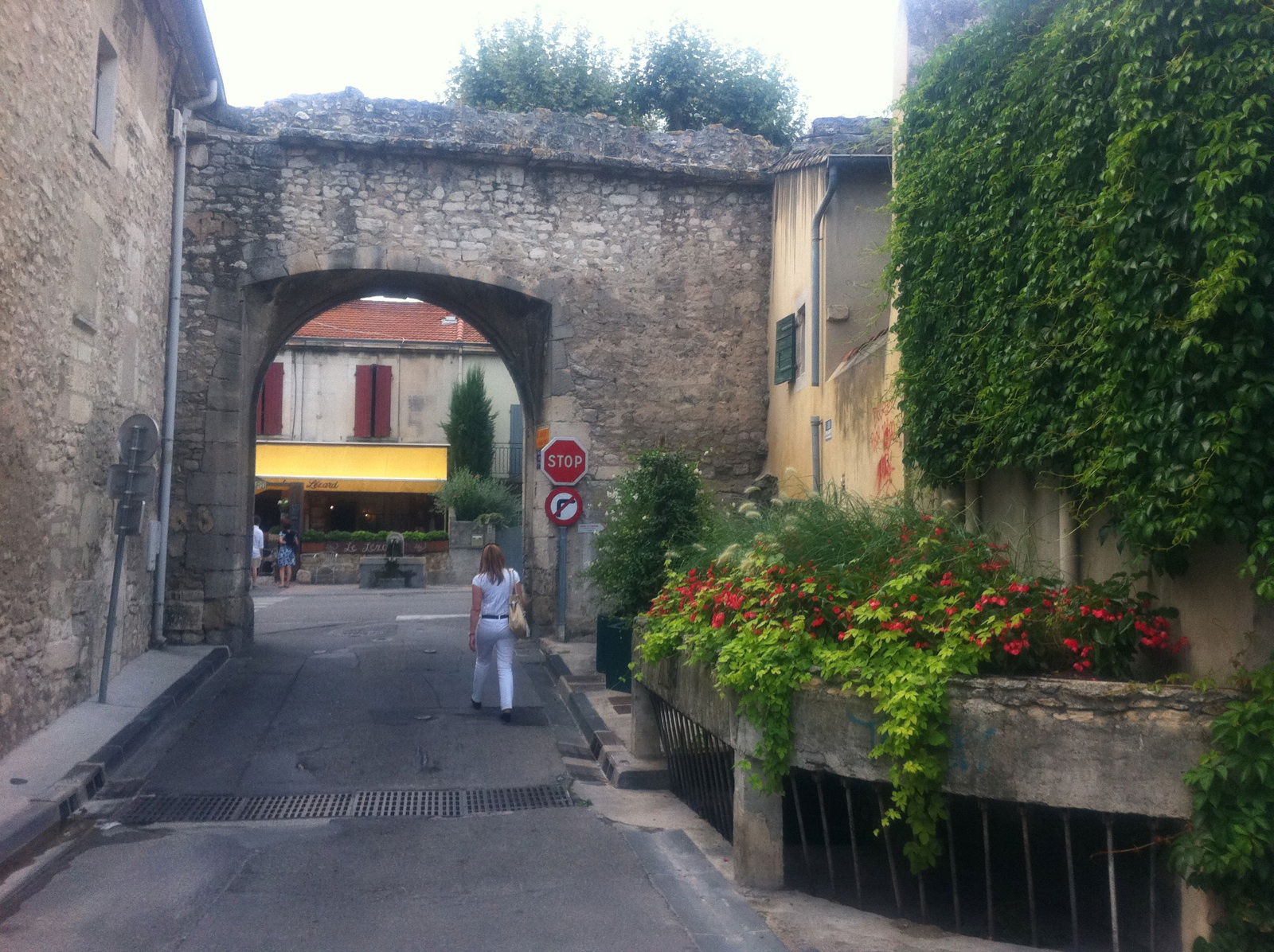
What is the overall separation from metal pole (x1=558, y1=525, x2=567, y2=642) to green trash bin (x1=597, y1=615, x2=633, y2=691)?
2.50 m

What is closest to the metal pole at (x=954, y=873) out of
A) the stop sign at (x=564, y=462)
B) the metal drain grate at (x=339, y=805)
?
the metal drain grate at (x=339, y=805)

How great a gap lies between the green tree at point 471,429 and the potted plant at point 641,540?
72.4ft

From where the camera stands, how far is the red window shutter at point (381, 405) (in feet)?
111

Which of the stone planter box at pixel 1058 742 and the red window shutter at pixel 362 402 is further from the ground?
the red window shutter at pixel 362 402

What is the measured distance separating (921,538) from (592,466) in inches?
342

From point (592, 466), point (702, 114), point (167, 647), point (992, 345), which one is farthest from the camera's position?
point (702, 114)

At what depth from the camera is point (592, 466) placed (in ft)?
45.3

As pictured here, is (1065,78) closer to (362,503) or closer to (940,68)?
(940,68)

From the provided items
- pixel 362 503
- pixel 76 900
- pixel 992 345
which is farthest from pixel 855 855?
pixel 362 503

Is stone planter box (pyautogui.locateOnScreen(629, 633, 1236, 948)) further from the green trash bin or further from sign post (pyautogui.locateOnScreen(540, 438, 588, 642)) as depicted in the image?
sign post (pyautogui.locateOnScreen(540, 438, 588, 642))

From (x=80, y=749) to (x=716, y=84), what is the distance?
2288cm

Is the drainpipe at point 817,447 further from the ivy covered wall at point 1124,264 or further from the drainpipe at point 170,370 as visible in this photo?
the drainpipe at point 170,370

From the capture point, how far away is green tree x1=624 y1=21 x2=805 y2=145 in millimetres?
26672

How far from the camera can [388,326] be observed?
1387 inches
